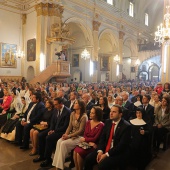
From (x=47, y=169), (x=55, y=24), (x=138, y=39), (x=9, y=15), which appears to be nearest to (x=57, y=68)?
(x=55, y=24)

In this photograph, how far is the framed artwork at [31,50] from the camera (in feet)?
50.3

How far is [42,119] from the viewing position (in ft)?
14.9

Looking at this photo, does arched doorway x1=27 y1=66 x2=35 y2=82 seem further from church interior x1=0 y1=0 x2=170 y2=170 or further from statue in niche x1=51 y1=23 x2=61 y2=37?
statue in niche x1=51 y1=23 x2=61 y2=37

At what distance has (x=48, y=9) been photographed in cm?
1459

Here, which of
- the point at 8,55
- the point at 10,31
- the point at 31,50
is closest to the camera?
the point at 8,55

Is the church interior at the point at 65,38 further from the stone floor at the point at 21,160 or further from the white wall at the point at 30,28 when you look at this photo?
the stone floor at the point at 21,160

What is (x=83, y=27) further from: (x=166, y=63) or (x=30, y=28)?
(x=166, y=63)

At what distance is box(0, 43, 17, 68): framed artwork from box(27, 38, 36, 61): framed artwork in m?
1.09

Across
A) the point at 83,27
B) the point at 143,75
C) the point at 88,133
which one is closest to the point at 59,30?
the point at 83,27

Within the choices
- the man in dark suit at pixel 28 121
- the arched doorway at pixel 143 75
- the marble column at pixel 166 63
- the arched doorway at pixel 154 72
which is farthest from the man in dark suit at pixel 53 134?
the arched doorway at pixel 154 72

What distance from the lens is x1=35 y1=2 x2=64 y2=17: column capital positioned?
1448 cm

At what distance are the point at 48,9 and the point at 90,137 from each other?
44.2 feet

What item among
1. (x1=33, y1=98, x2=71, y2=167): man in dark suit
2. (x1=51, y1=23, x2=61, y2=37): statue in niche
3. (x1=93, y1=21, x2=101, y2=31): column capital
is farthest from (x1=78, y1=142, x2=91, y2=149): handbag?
(x1=93, y1=21, x2=101, y2=31): column capital

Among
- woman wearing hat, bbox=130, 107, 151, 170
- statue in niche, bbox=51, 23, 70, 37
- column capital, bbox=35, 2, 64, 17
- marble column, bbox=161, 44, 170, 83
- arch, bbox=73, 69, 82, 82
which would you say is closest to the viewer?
woman wearing hat, bbox=130, 107, 151, 170
